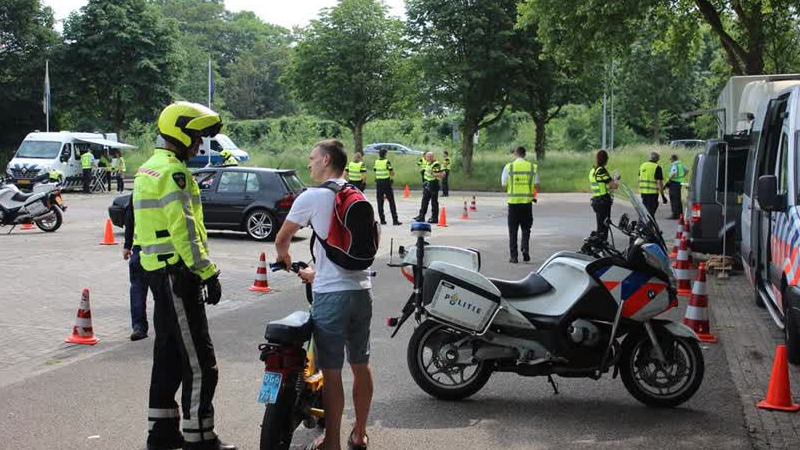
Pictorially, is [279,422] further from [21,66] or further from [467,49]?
[21,66]

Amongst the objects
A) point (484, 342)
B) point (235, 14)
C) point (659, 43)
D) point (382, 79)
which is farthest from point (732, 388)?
point (235, 14)

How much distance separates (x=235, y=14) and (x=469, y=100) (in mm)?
87729

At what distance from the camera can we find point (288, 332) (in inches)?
188

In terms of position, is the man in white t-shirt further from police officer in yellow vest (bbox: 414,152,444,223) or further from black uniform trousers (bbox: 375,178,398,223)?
police officer in yellow vest (bbox: 414,152,444,223)

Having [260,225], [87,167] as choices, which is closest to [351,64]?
[87,167]

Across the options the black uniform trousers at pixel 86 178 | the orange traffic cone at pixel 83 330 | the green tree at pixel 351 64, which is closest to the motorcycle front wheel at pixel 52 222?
the orange traffic cone at pixel 83 330

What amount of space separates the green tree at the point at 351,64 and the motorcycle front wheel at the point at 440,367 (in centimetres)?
3830

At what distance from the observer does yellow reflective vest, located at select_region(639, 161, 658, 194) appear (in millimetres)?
19839

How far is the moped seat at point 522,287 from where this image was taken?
6.49 meters

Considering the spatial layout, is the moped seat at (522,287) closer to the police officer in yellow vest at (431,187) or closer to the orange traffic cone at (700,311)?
the orange traffic cone at (700,311)

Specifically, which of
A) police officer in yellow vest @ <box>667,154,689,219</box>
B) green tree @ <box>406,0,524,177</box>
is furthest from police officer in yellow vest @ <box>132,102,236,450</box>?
green tree @ <box>406,0,524,177</box>

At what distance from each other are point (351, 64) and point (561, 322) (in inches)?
1542

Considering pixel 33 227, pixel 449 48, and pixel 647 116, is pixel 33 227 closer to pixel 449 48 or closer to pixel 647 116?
pixel 449 48

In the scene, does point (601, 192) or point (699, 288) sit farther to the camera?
point (601, 192)
